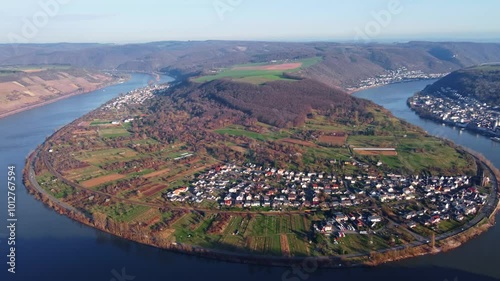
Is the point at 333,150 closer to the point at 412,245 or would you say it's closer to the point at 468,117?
the point at 412,245

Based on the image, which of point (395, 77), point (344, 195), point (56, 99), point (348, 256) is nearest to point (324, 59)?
point (395, 77)

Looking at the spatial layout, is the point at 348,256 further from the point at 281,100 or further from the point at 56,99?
the point at 56,99

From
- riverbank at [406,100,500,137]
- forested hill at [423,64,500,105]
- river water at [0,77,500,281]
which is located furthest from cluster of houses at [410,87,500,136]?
river water at [0,77,500,281]

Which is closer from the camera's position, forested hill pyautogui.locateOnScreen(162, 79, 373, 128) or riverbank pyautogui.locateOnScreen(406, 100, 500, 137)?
riverbank pyautogui.locateOnScreen(406, 100, 500, 137)

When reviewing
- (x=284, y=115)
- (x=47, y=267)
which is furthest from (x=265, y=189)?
(x=284, y=115)

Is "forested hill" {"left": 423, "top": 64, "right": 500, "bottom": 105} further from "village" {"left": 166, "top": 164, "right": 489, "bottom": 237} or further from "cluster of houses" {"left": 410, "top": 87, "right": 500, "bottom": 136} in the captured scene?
"village" {"left": 166, "top": 164, "right": 489, "bottom": 237}

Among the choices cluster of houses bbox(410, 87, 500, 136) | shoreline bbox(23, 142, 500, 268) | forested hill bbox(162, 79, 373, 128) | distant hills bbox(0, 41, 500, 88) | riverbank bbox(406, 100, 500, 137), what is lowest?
shoreline bbox(23, 142, 500, 268)
